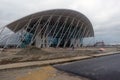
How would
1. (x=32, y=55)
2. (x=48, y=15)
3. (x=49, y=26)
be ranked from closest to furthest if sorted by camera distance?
(x=32, y=55), (x=48, y=15), (x=49, y=26)

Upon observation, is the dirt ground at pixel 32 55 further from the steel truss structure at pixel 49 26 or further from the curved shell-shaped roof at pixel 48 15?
the steel truss structure at pixel 49 26

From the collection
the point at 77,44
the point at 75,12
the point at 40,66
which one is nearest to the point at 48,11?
the point at 75,12

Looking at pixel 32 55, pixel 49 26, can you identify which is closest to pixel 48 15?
pixel 49 26

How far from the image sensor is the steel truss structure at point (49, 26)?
46.4 metres

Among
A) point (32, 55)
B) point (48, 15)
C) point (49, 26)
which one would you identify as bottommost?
point (32, 55)

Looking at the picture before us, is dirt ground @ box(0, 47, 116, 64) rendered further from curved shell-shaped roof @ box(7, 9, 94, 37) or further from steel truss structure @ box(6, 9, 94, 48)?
steel truss structure @ box(6, 9, 94, 48)

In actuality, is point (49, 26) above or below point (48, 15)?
below

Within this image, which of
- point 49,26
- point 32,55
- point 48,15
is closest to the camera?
point 32,55

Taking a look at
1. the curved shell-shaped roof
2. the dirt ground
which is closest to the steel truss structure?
the curved shell-shaped roof

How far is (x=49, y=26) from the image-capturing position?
52656mm

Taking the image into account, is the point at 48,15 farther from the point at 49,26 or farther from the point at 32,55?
the point at 32,55

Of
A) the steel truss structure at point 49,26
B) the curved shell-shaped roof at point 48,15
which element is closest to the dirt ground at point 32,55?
the curved shell-shaped roof at point 48,15

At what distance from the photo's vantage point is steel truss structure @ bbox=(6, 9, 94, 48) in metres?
46.4

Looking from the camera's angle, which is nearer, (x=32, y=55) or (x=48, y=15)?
(x=32, y=55)
